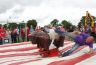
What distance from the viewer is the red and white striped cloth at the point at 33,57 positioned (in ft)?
19.8

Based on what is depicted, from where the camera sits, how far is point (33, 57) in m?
7.39

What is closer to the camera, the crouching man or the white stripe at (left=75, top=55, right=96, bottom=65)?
the white stripe at (left=75, top=55, right=96, bottom=65)

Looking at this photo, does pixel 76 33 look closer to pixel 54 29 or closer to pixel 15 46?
pixel 54 29

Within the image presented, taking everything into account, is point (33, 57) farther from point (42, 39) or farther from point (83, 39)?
point (83, 39)

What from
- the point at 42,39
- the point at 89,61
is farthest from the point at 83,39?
the point at 89,61

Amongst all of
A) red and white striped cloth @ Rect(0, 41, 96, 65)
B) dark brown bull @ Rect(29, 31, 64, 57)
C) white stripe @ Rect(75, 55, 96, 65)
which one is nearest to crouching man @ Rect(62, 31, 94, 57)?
red and white striped cloth @ Rect(0, 41, 96, 65)

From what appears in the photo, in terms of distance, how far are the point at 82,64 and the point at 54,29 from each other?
1.87 m

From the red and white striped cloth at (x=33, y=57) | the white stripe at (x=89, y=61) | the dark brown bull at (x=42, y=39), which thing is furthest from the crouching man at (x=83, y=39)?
the white stripe at (x=89, y=61)

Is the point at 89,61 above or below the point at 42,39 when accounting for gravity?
below

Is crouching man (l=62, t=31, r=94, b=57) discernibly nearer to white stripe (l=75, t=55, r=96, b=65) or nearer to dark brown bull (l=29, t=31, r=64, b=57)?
dark brown bull (l=29, t=31, r=64, b=57)

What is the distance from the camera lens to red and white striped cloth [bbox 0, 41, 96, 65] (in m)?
6.04

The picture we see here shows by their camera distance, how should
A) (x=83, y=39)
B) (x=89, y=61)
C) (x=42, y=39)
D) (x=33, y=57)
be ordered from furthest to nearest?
(x=33, y=57) → (x=42, y=39) → (x=83, y=39) → (x=89, y=61)

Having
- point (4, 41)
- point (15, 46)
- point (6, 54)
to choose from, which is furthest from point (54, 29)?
point (4, 41)

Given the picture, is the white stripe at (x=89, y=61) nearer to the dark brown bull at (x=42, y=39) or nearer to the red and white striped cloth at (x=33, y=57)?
the red and white striped cloth at (x=33, y=57)
